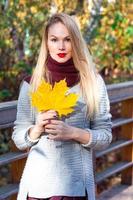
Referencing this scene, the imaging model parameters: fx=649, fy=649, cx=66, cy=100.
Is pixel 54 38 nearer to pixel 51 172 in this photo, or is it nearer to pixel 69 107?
pixel 69 107

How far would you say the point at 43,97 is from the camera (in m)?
2.91

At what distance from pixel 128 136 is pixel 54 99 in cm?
388

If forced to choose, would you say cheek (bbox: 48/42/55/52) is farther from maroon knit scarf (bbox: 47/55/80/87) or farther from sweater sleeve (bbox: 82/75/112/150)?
sweater sleeve (bbox: 82/75/112/150)

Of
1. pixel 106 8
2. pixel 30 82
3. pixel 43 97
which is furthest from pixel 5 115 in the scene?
pixel 106 8

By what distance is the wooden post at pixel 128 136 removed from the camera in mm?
6586

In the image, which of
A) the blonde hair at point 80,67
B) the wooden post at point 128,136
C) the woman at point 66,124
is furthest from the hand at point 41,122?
the wooden post at point 128,136

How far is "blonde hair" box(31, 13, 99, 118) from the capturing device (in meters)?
3.16

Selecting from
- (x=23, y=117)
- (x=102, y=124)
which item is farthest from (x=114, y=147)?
(x=23, y=117)

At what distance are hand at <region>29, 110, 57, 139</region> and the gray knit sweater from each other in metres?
0.06

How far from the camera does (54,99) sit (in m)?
2.90

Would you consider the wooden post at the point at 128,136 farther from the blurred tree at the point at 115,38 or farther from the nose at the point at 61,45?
the nose at the point at 61,45

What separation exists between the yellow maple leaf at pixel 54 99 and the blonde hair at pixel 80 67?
22 cm

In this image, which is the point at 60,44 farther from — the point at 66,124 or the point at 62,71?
the point at 66,124

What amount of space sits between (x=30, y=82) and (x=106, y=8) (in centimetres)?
657
